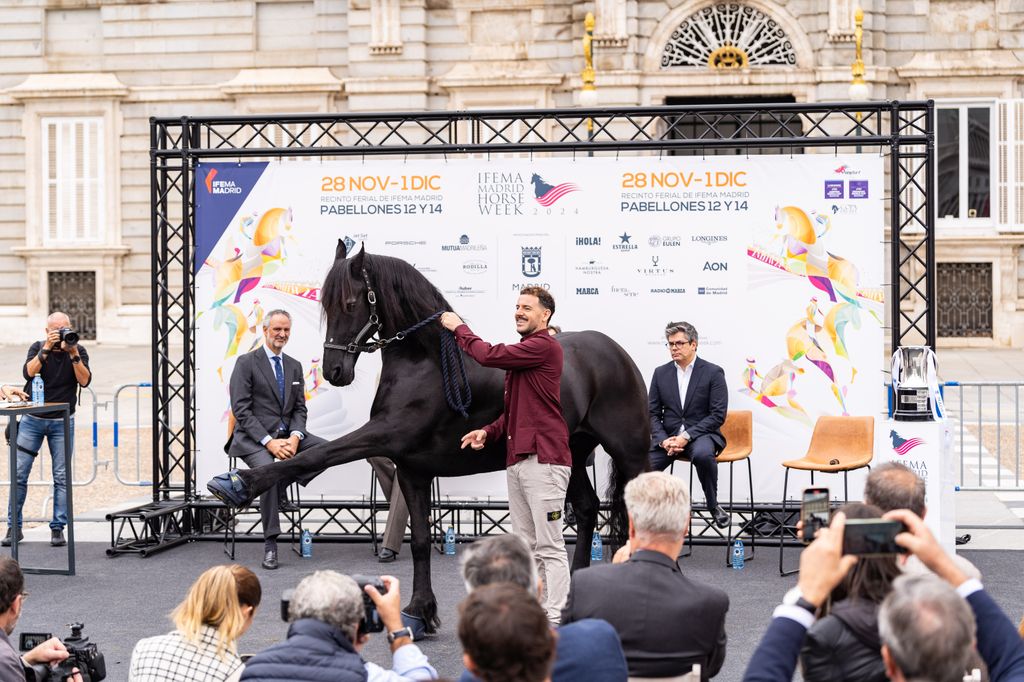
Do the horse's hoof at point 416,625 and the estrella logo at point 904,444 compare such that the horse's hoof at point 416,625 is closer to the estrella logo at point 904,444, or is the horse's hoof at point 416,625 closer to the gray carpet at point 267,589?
the gray carpet at point 267,589

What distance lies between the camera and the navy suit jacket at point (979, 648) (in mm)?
3289

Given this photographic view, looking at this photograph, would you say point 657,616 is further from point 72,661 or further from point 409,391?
point 409,391

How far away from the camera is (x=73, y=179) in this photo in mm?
27609

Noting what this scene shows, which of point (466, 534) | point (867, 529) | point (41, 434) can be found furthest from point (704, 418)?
point (867, 529)

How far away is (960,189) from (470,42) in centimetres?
997

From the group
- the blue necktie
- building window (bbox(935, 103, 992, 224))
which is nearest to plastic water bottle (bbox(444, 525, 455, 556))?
the blue necktie

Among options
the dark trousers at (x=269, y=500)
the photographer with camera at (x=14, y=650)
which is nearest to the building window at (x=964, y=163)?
the dark trousers at (x=269, y=500)

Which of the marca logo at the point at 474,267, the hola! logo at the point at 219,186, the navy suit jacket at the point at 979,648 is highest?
the hola! logo at the point at 219,186

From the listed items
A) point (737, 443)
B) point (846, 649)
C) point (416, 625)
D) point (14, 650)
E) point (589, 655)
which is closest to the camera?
point (846, 649)

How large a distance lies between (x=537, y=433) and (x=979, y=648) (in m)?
3.92

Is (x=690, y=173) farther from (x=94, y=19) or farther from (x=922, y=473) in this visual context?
(x=94, y=19)

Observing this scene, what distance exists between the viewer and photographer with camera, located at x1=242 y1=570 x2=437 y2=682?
3941mm

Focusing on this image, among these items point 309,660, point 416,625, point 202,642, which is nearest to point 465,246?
point 416,625

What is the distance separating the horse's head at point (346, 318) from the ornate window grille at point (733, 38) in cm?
1885
